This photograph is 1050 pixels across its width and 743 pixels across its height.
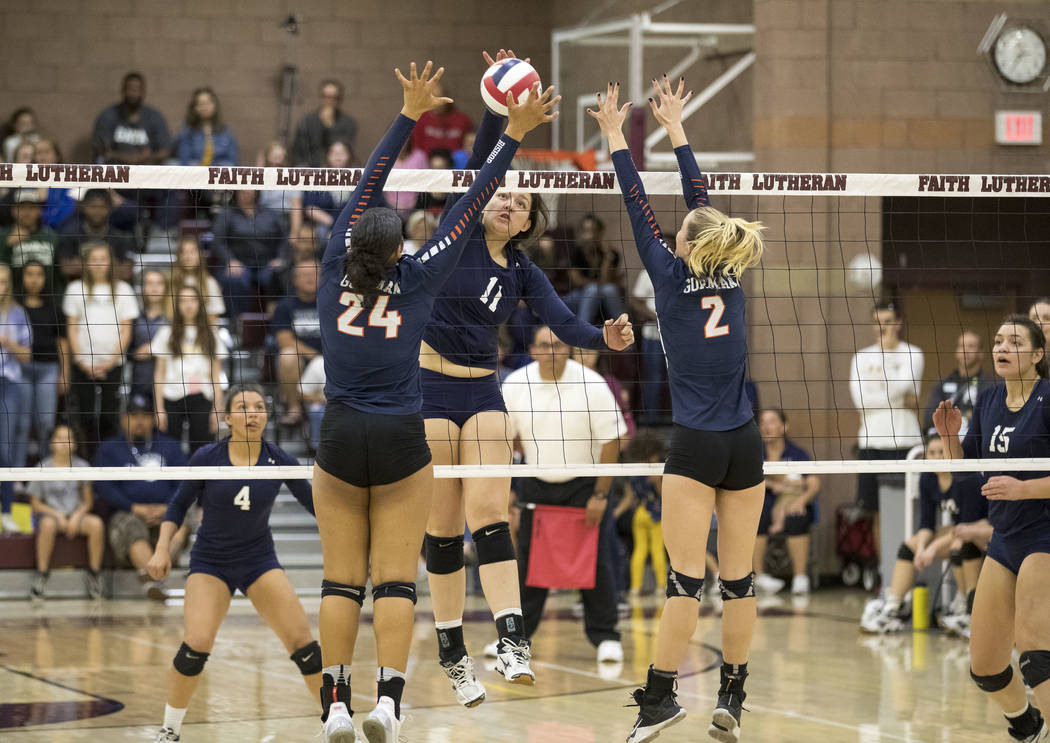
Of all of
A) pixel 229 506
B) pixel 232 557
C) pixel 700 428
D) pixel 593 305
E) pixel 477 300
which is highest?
pixel 593 305

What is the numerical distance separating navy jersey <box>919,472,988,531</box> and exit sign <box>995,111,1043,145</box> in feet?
15.6

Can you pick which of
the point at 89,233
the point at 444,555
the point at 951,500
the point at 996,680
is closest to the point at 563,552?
the point at 951,500

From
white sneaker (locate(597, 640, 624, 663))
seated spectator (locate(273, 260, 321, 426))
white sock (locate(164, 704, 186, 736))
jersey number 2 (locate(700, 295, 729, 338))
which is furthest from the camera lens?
seated spectator (locate(273, 260, 321, 426))

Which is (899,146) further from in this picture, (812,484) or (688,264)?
(688,264)

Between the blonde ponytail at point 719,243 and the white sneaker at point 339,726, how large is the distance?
2149mm

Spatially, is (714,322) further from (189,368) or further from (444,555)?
(189,368)

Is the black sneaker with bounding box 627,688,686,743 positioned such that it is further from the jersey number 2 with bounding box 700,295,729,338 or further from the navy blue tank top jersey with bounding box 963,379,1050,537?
the navy blue tank top jersey with bounding box 963,379,1050,537

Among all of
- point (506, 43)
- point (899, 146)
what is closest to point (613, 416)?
point (899, 146)

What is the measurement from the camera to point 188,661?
7027mm

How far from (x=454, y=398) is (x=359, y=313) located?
1054 mm

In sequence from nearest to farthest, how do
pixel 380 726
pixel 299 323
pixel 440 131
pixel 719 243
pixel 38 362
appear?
1. pixel 380 726
2. pixel 719 243
3. pixel 38 362
4. pixel 299 323
5. pixel 440 131

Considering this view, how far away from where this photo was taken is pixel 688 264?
579 centimetres

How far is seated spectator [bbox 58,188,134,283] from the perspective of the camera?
13281 millimetres

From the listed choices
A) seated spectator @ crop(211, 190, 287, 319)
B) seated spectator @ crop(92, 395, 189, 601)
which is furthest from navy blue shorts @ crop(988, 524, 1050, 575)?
seated spectator @ crop(211, 190, 287, 319)
